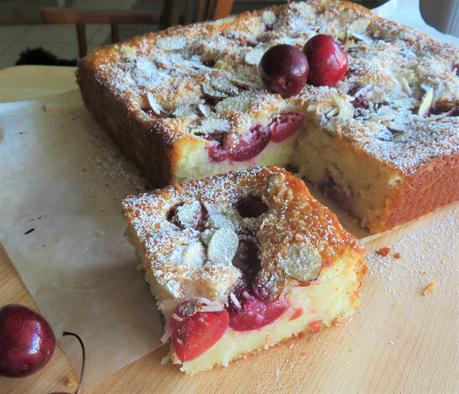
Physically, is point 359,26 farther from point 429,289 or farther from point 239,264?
point 239,264

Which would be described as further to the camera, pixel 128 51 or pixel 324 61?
pixel 128 51

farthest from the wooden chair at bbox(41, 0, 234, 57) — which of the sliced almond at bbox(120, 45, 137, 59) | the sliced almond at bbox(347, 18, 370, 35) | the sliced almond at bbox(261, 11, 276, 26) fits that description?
the sliced almond at bbox(347, 18, 370, 35)

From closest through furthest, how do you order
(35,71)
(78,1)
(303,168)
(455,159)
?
(455,159) < (303,168) < (35,71) < (78,1)

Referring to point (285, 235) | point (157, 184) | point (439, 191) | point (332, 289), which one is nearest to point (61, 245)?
point (157, 184)

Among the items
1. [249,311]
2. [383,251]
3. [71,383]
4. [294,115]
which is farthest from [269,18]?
[71,383]

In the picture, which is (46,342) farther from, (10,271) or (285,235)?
(285,235)

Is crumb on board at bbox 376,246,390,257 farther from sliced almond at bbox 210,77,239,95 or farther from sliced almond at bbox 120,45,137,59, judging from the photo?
sliced almond at bbox 120,45,137,59
